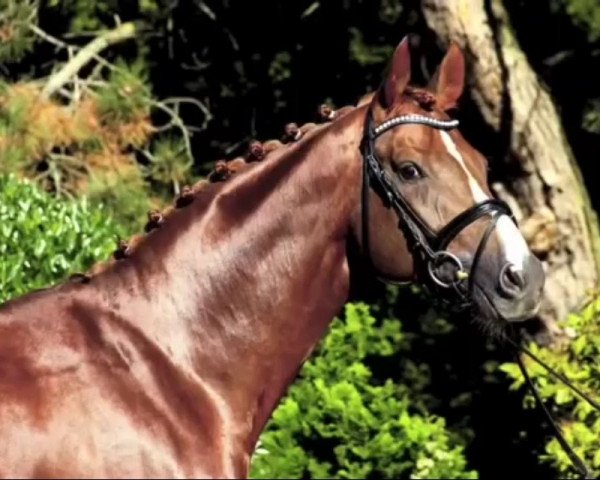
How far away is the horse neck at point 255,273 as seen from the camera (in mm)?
4363

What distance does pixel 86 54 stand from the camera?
11688 millimetres

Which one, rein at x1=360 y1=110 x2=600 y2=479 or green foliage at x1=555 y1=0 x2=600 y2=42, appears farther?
green foliage at x1=555 y1=0 x2=600 y2=42

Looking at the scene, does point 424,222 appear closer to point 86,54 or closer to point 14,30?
point 14,30

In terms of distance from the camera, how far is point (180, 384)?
4.28 meters

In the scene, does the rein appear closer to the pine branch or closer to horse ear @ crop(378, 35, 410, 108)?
horse ear @ crop(378, 35, 410, 108)

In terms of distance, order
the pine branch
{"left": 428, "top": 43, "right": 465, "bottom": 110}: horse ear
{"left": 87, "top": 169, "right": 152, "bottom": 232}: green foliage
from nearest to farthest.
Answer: {"left": 428, "top": 43, "right": 465, "bottom": 110}: horse ear
{"left": 87, "top": 169, "right": 152, "bottom": 232}: green foliage
the pine branch

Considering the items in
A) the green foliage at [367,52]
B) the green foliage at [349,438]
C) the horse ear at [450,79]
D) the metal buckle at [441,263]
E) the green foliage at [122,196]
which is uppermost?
the green foliage at [367,52]

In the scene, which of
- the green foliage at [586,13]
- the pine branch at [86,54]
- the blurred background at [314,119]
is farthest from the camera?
the pine branch at [86,54]

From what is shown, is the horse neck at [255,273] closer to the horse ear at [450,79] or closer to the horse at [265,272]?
the horse at [265,272]

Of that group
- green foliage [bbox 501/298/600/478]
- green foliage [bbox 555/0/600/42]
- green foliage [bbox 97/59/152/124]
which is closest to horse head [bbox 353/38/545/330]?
green foliage [bbox 501/298/600/478]

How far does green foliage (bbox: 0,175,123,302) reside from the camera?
6746 mm

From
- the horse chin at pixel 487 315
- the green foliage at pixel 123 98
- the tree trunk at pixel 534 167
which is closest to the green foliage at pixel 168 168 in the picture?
the green foliage at pixel 123 98

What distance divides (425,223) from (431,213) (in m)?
0.03

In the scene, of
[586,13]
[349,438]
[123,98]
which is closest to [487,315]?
[349,438]
